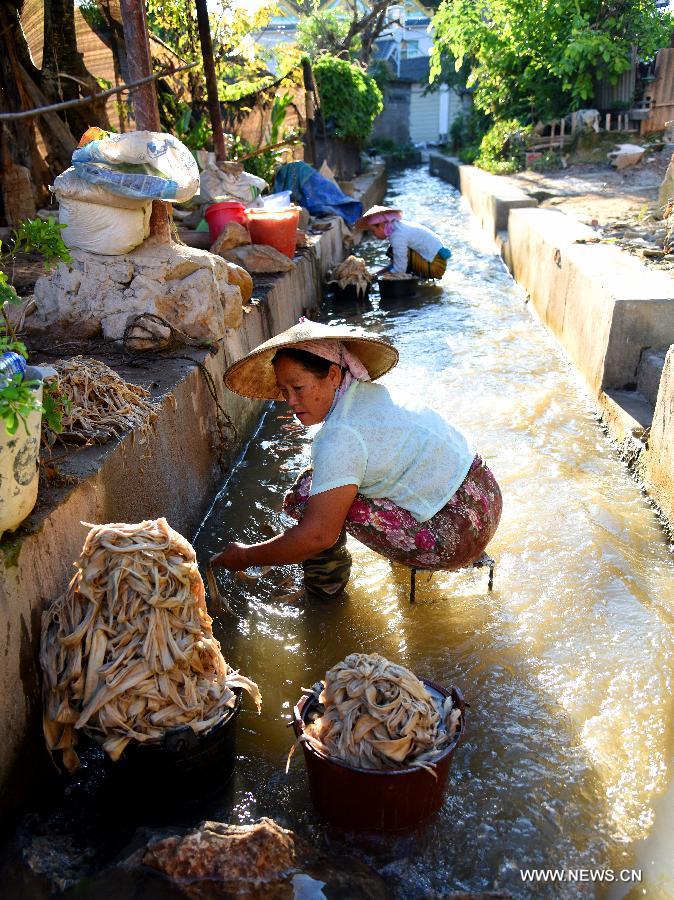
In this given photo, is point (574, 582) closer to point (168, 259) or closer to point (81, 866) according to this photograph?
point (81, 866)

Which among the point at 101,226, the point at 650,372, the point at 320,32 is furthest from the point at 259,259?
the point at 320,32

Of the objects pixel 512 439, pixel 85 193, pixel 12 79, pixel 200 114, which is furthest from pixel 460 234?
pixel 85 193

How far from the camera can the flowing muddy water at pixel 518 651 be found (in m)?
2.39

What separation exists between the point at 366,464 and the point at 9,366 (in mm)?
1292

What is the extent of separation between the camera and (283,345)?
9.37 feet

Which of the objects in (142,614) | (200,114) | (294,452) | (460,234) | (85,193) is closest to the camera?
(142,614)

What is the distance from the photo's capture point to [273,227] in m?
7.65

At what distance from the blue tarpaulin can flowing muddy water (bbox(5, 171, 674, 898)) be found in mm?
7084

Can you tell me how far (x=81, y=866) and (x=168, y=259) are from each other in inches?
147

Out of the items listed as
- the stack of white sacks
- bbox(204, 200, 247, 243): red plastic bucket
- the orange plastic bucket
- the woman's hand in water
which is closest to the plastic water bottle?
the woman's hand in water

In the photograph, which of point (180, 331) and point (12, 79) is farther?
point (12, 79)

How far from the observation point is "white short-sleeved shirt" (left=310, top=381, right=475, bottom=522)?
110 inches

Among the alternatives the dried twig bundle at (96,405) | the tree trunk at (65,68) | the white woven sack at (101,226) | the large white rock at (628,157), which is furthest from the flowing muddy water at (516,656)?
the large white rock at (628,157)

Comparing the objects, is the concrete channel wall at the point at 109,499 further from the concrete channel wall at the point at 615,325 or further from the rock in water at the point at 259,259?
the concrete channel wall at the point at 615,325
